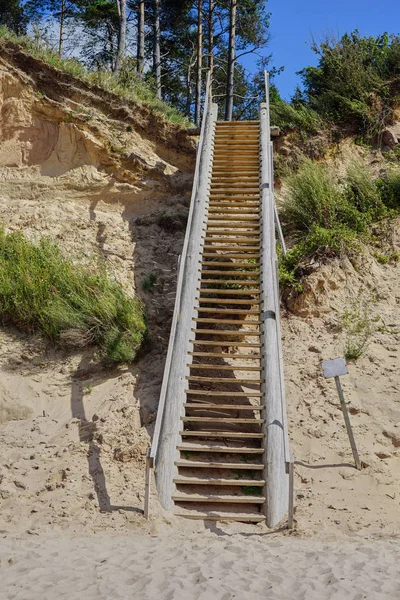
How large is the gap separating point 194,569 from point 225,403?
3399 millimetres

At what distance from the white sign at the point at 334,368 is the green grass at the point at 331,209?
354cm

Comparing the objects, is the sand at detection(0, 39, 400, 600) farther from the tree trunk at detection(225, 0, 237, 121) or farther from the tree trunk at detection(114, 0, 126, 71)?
the tree trunk at detection(225, 0, 237, 121)

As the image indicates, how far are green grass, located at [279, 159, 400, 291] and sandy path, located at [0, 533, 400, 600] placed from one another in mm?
5685

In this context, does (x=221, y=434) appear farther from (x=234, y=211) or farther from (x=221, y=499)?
(x=234, y=211)

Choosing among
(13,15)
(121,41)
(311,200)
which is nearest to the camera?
(311,200)

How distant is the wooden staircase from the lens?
253 inches

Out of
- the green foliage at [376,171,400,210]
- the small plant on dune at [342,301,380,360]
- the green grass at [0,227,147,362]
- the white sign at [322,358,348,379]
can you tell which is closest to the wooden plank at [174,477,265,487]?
the white sign at [322,358,348,379]

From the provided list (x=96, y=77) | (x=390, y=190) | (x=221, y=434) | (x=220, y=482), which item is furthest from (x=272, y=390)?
(x=96, y=77)

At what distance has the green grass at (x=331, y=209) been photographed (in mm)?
10297

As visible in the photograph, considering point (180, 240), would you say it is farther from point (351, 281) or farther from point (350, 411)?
point (350, 411)

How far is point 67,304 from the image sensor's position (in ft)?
30.0

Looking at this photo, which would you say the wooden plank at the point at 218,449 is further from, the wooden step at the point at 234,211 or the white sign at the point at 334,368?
the wooden step at the point at 234,211

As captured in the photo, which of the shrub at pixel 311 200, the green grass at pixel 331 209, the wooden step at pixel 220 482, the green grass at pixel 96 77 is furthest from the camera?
the green grass at pixel 96 77

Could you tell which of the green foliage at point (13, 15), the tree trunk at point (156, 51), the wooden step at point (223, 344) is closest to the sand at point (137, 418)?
the wooden step at point (223, 344)
